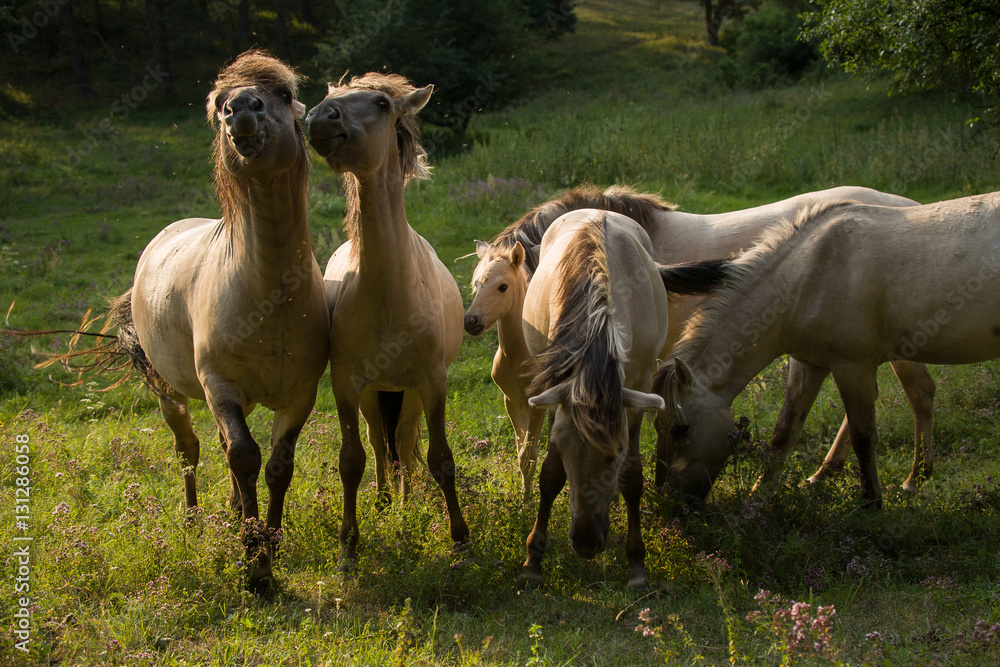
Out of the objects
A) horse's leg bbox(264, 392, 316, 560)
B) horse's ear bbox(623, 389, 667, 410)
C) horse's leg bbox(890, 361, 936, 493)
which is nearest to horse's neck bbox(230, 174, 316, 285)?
horse's leg bbox(264, 392, 316, 560)

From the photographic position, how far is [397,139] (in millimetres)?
4020

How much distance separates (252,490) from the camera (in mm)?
3920

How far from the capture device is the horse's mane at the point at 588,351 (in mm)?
3395

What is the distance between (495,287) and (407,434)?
4.08ft

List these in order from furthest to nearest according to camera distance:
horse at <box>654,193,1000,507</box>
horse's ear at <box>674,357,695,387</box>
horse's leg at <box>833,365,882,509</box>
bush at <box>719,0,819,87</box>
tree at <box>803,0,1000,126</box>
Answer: bush at <box>719,0,819,87</box>, tree at <box>803,0,1000,126</box>, horse's leg at <box>833,365,882,509</box>, horse at <box>654,193,1000,507</box>, horse's ear at <box>674,357,695,387</box>

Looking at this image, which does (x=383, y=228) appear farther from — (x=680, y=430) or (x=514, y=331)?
(x=680, y=430)

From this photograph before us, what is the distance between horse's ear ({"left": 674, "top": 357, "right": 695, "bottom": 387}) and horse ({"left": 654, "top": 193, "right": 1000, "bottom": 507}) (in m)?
0.03

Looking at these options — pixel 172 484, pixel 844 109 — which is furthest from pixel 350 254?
pixel 844 109

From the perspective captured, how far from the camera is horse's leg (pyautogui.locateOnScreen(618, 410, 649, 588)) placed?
3.97 meters

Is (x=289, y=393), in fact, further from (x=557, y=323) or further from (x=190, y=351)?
(x=557, y=323)

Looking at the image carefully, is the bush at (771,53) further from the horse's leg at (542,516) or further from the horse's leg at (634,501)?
the horse's leg at (542,516)

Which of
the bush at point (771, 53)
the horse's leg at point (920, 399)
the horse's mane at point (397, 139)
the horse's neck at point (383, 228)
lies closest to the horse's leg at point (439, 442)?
the horse's neck at point (383, 228)

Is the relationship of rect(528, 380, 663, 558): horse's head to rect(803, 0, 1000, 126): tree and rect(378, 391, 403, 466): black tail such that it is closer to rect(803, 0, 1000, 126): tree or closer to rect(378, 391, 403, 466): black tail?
rect(378, 391, 403, 466): black tail

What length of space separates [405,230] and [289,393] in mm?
1140
